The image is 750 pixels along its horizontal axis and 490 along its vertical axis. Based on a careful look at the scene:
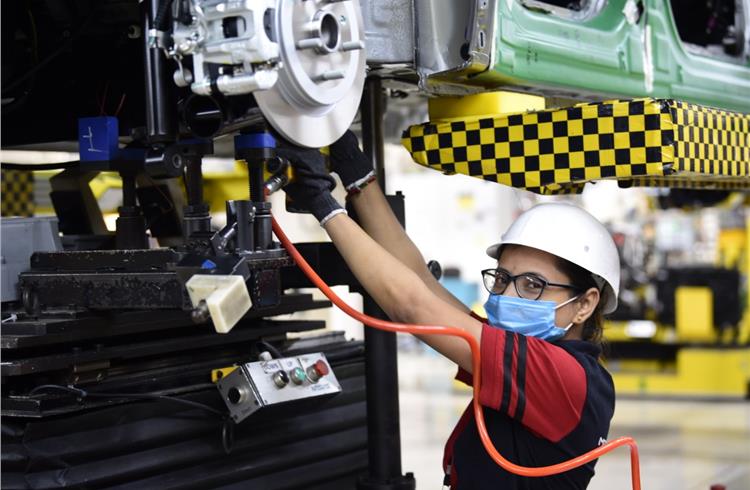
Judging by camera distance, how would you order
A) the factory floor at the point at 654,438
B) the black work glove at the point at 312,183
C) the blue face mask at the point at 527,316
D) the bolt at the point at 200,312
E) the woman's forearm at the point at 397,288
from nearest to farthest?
the bolt at the point at 200,312
the black work glove at the point at 312,183
the woman's forearm at the point at 397,288
the blue face mask at the point at 527,316
the factory floor at the point at 654,438

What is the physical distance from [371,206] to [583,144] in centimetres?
56

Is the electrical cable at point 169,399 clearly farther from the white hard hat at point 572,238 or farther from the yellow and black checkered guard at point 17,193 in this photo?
the yellow and black checkered guard at point 17,193

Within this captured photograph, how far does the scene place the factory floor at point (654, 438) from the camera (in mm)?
5918

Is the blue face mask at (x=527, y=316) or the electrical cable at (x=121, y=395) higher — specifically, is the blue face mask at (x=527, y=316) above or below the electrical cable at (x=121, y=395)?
above

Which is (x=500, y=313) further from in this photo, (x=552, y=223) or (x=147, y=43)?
(x=147, y=43)

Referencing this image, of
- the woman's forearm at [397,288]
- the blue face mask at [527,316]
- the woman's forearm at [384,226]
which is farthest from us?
the woman's forearm at [384,226]

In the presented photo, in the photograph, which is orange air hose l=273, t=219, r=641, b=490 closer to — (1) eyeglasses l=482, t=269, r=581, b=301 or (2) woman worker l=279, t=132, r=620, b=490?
(2) woman worker l=279, t=132, r=620, b=490

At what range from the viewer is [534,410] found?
2393 mm

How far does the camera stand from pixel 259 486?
9.30 feet

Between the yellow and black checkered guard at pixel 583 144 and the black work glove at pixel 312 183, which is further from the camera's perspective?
the yellow and black checkered guard at pixel 583 144

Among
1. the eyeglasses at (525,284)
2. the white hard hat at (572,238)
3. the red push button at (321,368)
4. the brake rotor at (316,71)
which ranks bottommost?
the red push button at (321,368)

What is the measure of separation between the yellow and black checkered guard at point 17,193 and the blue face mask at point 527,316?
2.66 meters

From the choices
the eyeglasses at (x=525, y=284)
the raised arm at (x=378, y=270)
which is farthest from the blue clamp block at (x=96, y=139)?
the eyeglasses at (x=525, y=284)

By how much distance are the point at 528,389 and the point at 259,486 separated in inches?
34.7
